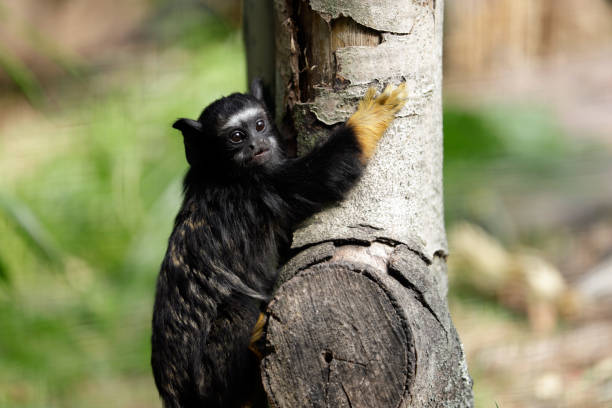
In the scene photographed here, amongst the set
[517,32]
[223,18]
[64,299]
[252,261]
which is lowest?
[252,261]

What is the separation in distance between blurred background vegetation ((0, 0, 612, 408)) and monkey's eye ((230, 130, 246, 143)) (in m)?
0.99

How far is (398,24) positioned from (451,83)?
6830 millimetres

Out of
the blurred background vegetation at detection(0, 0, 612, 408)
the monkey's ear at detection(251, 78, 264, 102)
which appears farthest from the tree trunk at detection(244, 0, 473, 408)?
the blurred background vegetation at detection(0, 0, 612, 408)

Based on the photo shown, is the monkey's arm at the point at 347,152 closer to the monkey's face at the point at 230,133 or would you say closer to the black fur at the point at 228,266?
the black fur at the point at 228,266

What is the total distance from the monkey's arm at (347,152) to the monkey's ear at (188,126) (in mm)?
739

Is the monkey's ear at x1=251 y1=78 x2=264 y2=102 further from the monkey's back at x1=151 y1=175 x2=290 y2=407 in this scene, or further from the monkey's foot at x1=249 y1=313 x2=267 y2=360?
the monkey's foot at x1=249 y1=313 x2=267 y2=360

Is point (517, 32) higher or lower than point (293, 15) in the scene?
higher

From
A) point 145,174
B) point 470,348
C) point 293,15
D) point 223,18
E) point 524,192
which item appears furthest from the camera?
point 223,18

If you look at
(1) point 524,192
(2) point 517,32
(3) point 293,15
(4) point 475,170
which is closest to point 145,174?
(4) point 475,170

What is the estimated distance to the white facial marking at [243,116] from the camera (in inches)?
146

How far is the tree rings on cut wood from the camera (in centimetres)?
257

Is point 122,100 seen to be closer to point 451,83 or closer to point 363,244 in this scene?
point 451,83

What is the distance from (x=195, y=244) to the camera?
3.45 meters

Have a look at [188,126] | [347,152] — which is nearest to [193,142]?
[188,126]
